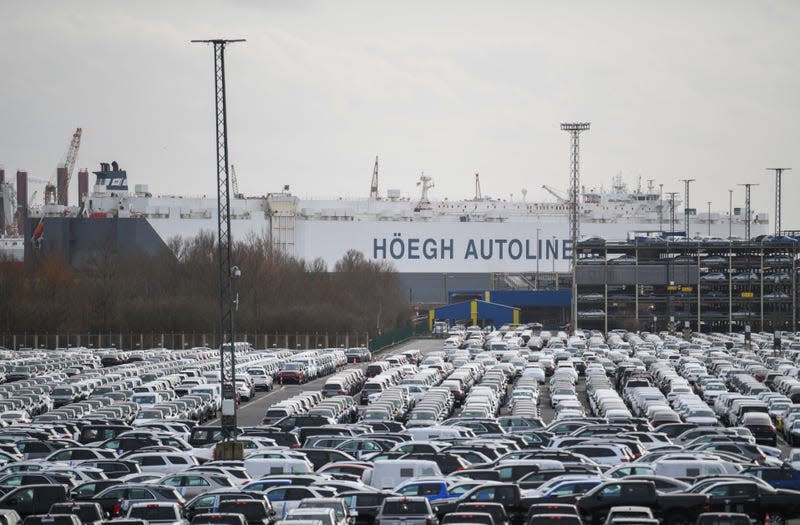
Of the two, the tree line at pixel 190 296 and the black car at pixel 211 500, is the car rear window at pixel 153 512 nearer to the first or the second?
the black car at pixel 211 500

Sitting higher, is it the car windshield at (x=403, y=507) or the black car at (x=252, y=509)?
the car windshield at (x=403, y=507)

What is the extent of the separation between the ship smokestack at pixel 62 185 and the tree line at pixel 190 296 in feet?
302

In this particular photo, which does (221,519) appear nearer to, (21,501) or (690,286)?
(21,501)

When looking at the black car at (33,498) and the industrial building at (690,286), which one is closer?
the black car at (33,498)

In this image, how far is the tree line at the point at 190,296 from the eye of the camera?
2795 inches

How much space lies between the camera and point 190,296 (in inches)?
3081

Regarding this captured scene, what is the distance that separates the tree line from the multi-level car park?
21809 mm

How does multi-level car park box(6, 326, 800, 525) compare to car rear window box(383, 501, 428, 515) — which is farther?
multi-level car park box(6, 326, 800, 525)

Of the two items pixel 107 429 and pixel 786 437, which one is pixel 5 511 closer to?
pixel 107 429

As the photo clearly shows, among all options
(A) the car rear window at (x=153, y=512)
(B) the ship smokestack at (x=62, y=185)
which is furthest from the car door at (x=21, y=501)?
(B) the ship smokestack at (x=62, y=185)

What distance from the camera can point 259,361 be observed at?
48938mm

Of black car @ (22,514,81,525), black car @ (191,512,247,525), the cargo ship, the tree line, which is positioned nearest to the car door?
black car @ (22,514,81,525)

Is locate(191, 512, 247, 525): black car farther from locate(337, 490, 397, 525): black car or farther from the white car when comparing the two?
the white car

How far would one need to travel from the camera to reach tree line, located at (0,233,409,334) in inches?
2795
